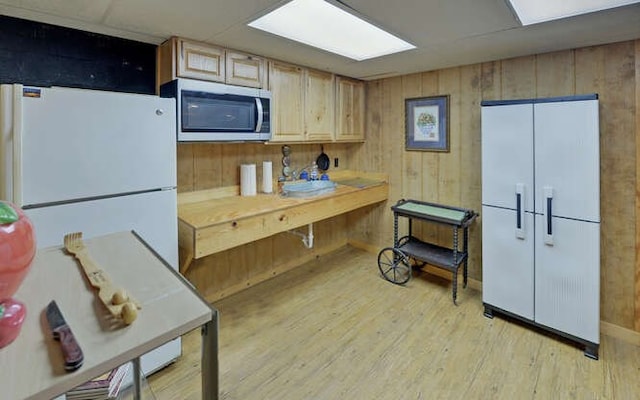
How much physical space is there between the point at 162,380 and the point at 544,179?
2.84 m

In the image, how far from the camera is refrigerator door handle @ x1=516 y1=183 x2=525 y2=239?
2484 mm

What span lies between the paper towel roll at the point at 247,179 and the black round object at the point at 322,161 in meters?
1.06

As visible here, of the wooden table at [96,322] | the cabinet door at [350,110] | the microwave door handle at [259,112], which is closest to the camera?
the wooden table at [96,322]

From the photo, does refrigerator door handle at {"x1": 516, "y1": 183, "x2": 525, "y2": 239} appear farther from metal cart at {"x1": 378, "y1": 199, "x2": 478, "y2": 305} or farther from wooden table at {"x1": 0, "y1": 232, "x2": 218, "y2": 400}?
wooden table at {"x1": 0, "y1": 232, "x2": 218, "y2": 400}

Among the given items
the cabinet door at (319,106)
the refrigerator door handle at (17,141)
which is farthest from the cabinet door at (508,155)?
the refrigerator door handle at (17,141)

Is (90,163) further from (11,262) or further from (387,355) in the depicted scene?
(387,355)

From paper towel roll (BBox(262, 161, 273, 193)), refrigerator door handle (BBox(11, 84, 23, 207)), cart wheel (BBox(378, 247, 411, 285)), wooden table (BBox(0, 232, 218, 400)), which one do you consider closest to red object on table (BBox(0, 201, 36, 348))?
wooden table (BBox(0, 232, 218, 400))

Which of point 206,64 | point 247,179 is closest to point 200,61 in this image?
point 206,64

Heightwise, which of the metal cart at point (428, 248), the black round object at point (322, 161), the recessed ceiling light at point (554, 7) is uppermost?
the recessed ceiling light at point (554, 7)

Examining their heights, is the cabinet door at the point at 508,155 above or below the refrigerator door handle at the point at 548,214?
above

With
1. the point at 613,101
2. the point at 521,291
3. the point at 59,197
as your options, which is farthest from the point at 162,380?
the point at 613,101

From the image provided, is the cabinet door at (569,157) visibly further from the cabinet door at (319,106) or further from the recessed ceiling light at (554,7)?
the cabinet door at (319,106)

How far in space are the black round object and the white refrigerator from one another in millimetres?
2107

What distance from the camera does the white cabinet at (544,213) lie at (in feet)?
7.29
